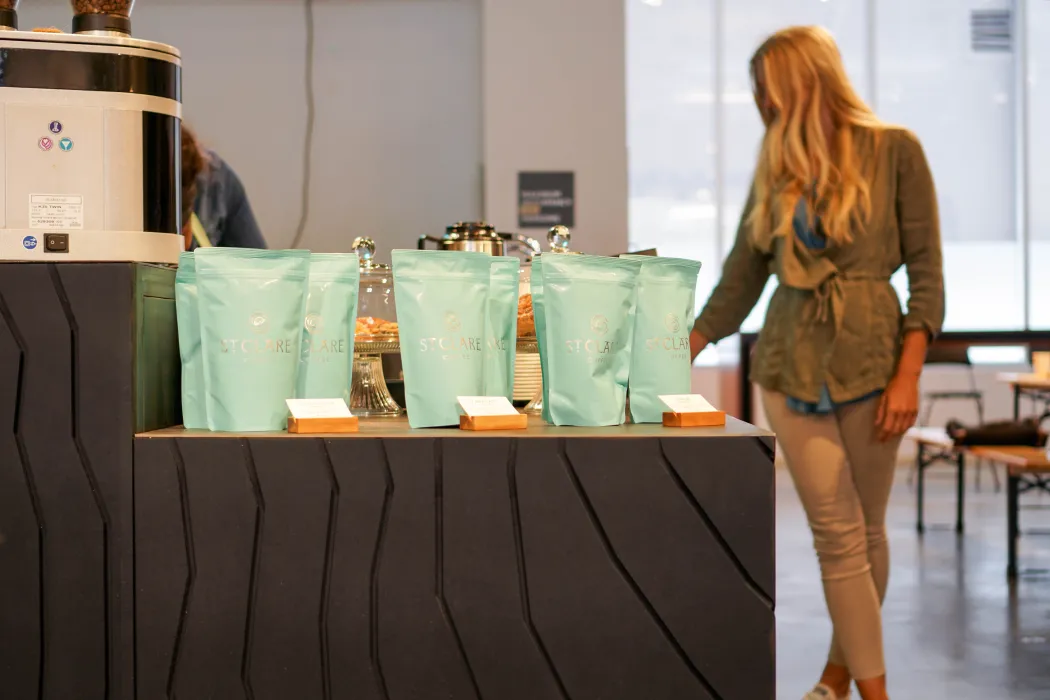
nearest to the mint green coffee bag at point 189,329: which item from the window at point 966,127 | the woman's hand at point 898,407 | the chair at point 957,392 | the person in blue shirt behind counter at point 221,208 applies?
the woman's hand at point 898,407

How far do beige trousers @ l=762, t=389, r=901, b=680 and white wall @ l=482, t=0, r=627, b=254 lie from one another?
221 centimetres

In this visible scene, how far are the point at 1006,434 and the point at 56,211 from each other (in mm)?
4014

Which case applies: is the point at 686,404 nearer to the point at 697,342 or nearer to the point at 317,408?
the point at 317,408

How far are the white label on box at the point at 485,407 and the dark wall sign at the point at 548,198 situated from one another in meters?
3.08

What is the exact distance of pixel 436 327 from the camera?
1181mm

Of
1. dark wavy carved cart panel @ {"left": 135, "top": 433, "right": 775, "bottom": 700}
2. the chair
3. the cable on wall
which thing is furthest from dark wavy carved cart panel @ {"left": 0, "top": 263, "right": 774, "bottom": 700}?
the chair

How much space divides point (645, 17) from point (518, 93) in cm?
330

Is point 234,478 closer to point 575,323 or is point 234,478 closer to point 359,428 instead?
point 359,428

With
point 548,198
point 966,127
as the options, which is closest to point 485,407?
point 548,198

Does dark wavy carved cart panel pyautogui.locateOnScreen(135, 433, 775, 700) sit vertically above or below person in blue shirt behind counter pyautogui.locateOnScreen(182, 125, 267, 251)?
below

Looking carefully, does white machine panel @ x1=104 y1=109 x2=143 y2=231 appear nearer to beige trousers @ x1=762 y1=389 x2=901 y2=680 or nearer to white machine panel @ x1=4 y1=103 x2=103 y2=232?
white machine panel @ x1=4 y1=103 x2=103 y2=232

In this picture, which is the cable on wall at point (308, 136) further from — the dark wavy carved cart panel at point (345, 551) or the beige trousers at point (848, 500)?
the dark wavy carved cart panel at point (345, 551)

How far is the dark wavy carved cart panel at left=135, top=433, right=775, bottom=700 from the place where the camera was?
43.2 inches

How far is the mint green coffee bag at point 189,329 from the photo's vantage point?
3.86ft
